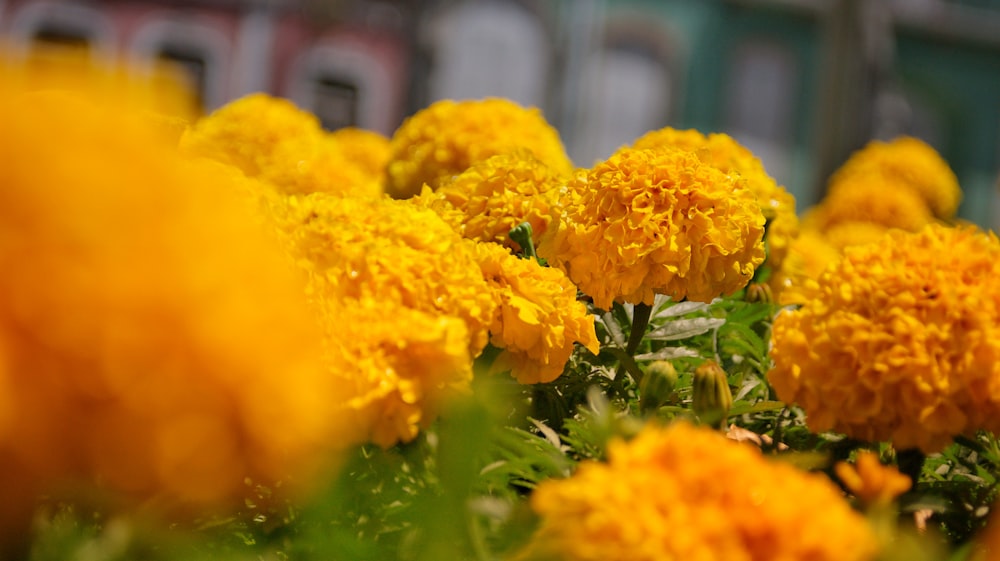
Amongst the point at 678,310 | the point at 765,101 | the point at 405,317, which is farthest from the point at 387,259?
the point at 765,101

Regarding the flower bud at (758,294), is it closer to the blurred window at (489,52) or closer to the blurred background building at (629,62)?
the blurred background building at (629,62)

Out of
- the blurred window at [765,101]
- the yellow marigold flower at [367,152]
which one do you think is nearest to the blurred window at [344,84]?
the blurred window at [765,101]

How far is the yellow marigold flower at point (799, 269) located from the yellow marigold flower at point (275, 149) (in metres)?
0.50

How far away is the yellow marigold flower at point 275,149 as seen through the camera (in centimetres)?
124

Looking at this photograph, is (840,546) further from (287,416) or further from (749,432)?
(749,432)

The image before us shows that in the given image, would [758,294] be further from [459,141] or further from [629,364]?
[459,141]

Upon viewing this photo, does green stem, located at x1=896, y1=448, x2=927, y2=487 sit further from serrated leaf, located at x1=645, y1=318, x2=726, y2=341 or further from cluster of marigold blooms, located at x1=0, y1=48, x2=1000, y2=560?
serrated leaf, located at x1=645, y1=318, x2=726, y2=341

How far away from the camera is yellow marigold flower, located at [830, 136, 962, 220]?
88.3 inches

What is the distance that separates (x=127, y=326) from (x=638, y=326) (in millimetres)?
548

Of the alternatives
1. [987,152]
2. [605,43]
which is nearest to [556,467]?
[605,43]

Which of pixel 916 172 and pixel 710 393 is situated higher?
pixel 710 393

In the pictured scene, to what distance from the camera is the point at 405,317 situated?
0.55m

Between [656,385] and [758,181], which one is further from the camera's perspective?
[758,181]

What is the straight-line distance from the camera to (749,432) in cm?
72
